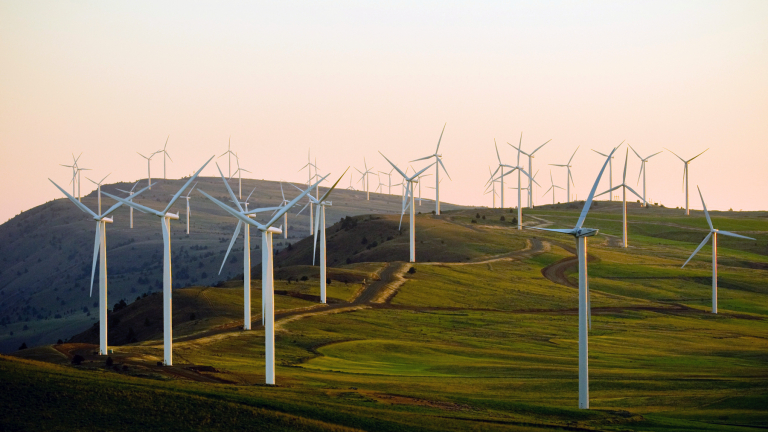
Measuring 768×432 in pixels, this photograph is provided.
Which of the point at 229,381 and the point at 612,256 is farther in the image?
the point at 612,256

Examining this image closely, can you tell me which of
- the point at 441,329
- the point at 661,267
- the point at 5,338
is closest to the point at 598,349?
the point at 441,329

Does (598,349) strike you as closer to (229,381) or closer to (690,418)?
(690,418)

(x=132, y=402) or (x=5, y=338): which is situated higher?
(x=132, y=402)

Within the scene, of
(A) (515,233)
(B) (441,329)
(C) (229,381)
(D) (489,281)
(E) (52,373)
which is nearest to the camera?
(E) (52,373)

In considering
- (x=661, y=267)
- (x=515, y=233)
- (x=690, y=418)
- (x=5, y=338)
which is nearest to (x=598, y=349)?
(x=690, y=418)

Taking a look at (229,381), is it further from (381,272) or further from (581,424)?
(381,272)

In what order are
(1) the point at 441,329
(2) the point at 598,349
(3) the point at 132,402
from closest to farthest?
(3) the point at 132,402
(2) the point at 598,349
(1) the point at 441,329
